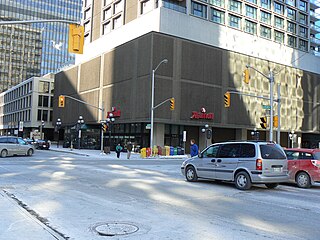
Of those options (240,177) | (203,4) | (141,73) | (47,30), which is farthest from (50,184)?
(47,30)

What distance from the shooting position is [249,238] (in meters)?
6.08

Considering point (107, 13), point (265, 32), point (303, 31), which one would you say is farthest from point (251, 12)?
point (107, 13)

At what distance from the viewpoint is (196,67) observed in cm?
4897

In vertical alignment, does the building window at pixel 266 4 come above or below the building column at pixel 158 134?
above

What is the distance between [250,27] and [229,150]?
5202 cm

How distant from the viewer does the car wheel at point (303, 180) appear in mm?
→ 13970

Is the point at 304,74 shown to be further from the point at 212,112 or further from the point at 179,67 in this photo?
the point at 179,67

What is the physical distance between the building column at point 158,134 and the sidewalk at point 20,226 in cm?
3854

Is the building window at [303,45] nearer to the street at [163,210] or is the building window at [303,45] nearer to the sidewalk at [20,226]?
the street at [163,210]

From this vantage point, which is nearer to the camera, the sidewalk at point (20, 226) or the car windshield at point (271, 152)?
the sidewalk at point (20, 226)

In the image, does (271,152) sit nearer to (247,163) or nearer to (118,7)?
(247,163)

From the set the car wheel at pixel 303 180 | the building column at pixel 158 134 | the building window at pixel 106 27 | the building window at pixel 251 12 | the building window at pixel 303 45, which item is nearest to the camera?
the car wheel at pixel 303 180

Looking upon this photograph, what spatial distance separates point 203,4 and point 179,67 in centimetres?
1301

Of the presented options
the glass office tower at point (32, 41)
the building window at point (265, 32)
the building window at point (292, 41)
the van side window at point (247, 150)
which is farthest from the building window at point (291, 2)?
the glass office tower at point (32, 41)
